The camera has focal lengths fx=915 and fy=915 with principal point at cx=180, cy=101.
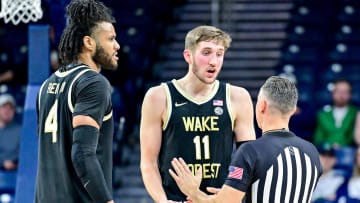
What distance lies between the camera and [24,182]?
24.4 feet

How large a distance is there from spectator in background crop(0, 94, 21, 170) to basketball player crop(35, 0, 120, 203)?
5.91m

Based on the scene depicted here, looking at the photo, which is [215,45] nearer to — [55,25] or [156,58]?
[55,25]

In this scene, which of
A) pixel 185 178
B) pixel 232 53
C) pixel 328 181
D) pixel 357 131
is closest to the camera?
pixel 185 178

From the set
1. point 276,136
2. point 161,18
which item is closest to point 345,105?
point 161,18

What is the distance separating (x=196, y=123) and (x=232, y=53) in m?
8.28

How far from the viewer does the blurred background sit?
1222 cm

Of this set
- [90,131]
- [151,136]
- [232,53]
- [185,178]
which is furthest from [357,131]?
[90,131]

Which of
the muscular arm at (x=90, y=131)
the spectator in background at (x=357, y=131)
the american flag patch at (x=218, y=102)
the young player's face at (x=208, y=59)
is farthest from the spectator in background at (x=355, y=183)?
the muscular arm at (x=90, y=131)

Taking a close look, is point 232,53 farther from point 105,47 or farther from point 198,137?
point 105,47

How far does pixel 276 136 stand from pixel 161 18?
10.0m

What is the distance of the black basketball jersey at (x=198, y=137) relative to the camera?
19.4 feet

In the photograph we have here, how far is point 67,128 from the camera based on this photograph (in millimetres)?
5105

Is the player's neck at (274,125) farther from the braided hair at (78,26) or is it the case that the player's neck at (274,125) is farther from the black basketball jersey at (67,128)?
the braided hair at (78,26)

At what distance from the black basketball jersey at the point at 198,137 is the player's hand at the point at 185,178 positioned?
15.6 inches
